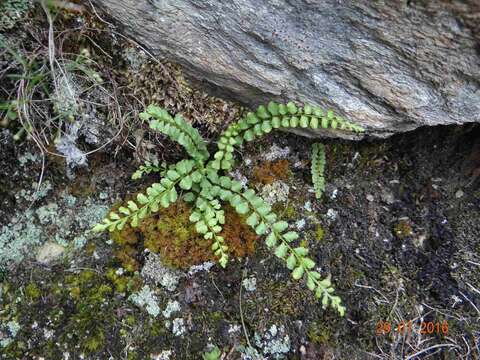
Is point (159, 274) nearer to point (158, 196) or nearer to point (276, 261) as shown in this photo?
point (158, 196)

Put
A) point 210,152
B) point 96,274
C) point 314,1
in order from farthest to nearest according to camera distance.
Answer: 1. point 210,152
2. point 96,274
3. point 314,1

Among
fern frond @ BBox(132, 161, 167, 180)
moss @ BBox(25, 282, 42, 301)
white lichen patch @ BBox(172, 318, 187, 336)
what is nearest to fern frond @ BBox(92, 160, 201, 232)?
fern frond @ BBox(132, 161, 167, 180)

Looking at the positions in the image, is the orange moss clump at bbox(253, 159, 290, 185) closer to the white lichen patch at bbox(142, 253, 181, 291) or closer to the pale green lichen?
the white lichen patch at bbox(142, 253, 181, 291)

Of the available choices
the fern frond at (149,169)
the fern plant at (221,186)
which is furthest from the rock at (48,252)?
the fern frond at (149,169)

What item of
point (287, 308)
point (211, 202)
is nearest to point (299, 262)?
point (287, 308)

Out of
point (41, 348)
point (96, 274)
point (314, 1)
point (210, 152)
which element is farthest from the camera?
point (210, 152)

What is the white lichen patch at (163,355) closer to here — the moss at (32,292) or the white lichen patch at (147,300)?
the white lichen patch at (147,300)

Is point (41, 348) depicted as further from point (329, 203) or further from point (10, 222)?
point (329, 203)
